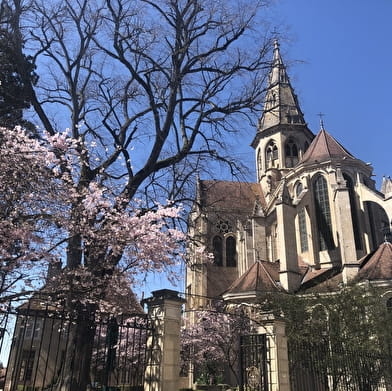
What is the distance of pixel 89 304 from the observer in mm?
10602

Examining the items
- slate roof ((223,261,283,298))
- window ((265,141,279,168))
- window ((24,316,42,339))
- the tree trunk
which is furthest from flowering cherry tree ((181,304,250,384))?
window ((265,141,279,168))

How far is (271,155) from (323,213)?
15.2 meters

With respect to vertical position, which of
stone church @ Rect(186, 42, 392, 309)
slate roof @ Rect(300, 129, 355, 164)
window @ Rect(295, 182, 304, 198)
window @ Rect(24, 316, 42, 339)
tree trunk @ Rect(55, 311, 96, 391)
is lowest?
tree trunk @ Rect(55, 311, 96, 391)

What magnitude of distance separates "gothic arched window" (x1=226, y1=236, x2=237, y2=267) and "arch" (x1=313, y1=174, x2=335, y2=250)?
996 centimetres

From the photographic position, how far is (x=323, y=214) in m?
30.6

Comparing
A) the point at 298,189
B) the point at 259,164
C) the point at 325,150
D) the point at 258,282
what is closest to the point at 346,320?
the point at 258,282

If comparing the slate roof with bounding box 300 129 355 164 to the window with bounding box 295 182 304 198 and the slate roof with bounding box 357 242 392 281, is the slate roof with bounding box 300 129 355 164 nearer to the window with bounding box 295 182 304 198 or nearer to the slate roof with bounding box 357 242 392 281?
the window with bounding box 295 182 304 198

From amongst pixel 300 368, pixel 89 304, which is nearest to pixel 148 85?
pixel 89 304

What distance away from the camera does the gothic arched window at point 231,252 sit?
124 feet

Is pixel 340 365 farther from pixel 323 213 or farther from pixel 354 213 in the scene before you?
pixel 354 213

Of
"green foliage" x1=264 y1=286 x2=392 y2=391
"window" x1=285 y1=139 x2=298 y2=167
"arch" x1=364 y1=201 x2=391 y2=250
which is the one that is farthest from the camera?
"window" x1=285 y1=139 x2=298 y2=167

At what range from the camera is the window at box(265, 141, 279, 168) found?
144 ft

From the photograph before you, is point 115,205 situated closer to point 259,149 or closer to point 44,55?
point 44,55

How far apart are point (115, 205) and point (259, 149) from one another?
36418 mm
